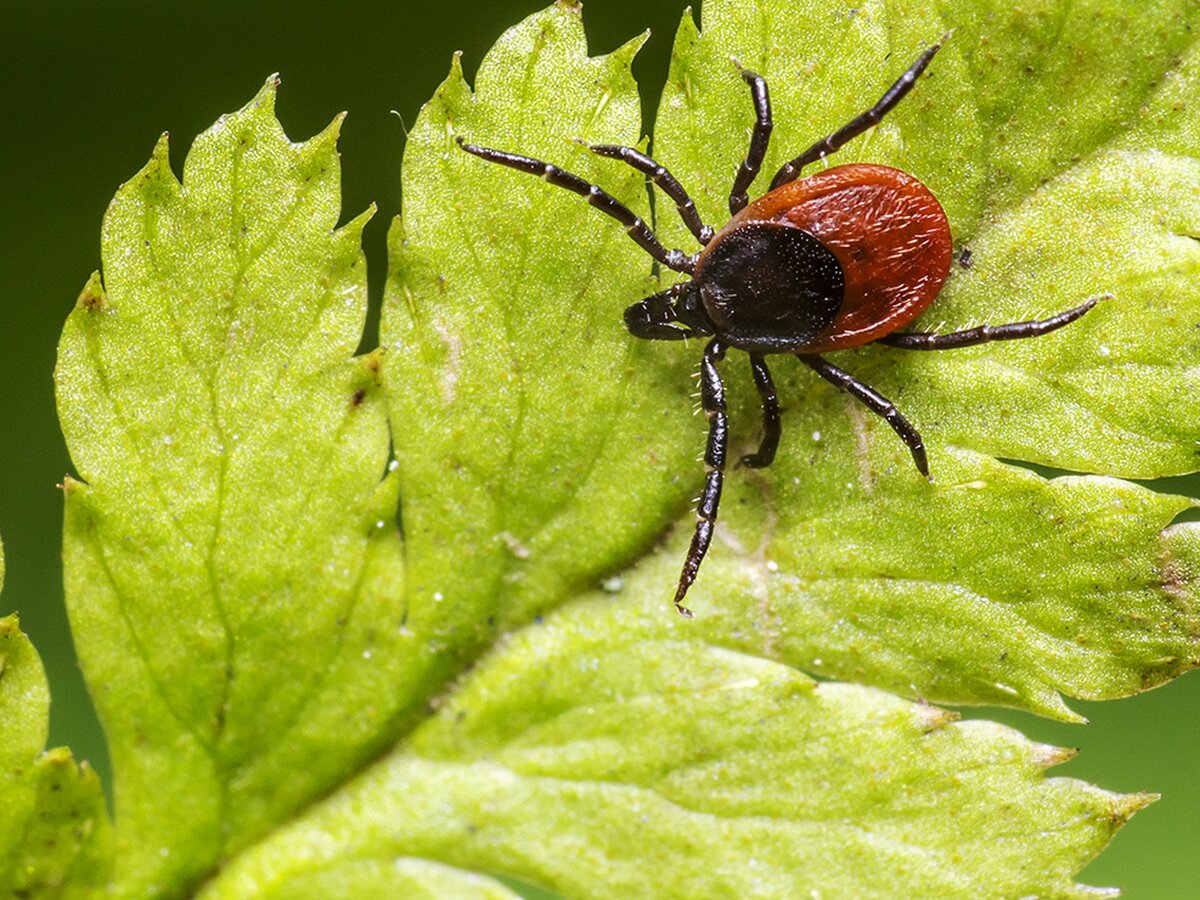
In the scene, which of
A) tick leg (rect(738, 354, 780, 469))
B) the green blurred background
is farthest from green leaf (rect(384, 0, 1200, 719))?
the green blurred background

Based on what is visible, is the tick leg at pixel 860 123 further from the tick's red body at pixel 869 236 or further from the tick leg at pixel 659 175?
the tick leg at pixel 659 175

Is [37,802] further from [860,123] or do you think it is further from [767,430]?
[860,123]

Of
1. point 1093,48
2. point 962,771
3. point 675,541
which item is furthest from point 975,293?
point 962,771

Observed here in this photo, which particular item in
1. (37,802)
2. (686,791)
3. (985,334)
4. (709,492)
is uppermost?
(985,334)

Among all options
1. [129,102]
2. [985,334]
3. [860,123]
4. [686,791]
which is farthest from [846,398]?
[129,102]

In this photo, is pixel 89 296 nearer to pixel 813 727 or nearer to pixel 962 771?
pixel 813 727

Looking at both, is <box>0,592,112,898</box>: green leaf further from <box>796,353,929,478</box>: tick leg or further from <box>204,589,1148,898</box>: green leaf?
<box>796,353,929,478</box>: tick leg
